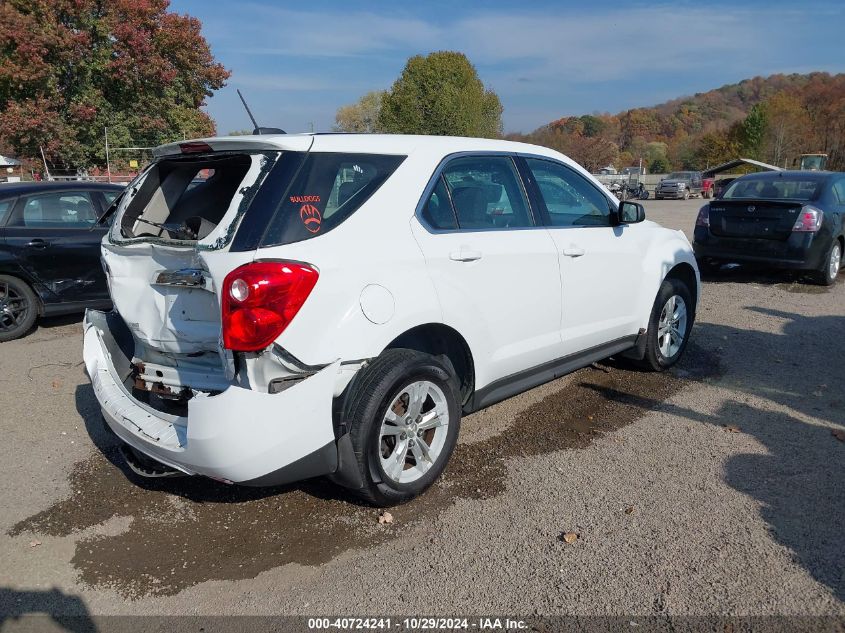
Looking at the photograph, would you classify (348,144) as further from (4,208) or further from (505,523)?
(4,208)

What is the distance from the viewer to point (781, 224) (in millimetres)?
8891

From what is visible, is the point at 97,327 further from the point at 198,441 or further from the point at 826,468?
the point at 826,468

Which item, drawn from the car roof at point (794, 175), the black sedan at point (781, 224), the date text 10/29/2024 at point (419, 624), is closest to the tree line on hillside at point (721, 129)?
the car roof at point (794, 175)

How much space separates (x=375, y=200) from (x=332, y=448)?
48.1 inches

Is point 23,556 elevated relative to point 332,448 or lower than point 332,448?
lower

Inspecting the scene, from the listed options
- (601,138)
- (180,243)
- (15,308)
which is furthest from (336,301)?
(601,138)

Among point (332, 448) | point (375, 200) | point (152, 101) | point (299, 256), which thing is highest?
point (152, 101)

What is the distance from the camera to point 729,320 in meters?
7.33

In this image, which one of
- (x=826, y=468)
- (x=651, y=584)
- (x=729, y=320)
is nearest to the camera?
(x=651, y=584)

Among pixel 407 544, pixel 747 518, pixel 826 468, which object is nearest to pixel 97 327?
pixel 407 544

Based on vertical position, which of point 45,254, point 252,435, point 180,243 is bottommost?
point 252,435

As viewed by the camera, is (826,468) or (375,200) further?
(826,468)

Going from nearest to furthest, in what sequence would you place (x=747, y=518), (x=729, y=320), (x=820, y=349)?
(x=747, y=518)
(x=820, y=349)
(x=729, y=320)

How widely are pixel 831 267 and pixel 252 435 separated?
9.06 m
